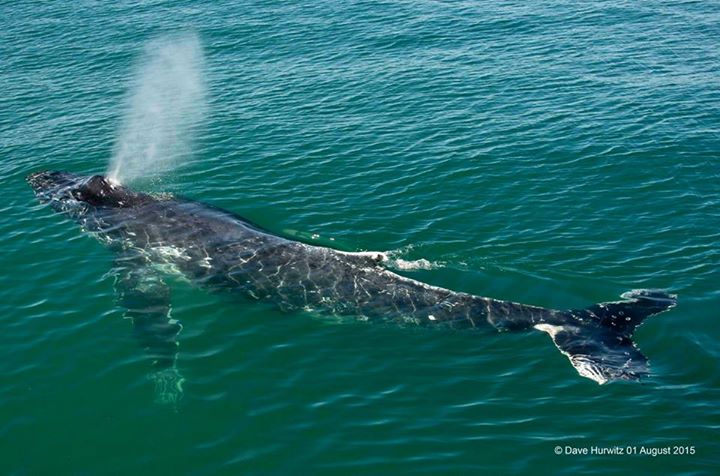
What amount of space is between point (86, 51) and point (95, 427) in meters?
45.6

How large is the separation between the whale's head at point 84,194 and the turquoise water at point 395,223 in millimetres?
986

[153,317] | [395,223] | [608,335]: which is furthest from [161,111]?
[608,335]

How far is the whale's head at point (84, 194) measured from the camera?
37.1 meters

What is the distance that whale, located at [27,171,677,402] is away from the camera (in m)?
27.5

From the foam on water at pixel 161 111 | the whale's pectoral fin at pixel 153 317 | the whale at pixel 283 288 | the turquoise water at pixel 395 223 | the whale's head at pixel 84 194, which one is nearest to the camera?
the turquoise water at pixel 395 223

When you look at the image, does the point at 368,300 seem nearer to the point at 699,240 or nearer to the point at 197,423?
the point at 197,423

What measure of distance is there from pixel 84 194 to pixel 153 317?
34.7ft

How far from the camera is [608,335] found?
90.5 feet

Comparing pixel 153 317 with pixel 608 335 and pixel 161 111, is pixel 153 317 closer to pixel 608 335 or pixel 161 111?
pixel 608 335

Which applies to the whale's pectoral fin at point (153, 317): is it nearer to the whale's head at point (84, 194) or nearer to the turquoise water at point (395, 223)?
the turquoise water at point (395, 223)

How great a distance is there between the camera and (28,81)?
2253 inches

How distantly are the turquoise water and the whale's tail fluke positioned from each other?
49cm

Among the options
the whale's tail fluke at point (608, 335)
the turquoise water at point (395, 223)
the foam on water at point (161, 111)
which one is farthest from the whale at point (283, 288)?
the foam on water at point (161, 111)

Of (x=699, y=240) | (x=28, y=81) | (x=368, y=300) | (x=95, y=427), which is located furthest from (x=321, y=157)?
(x=28, y=81)
